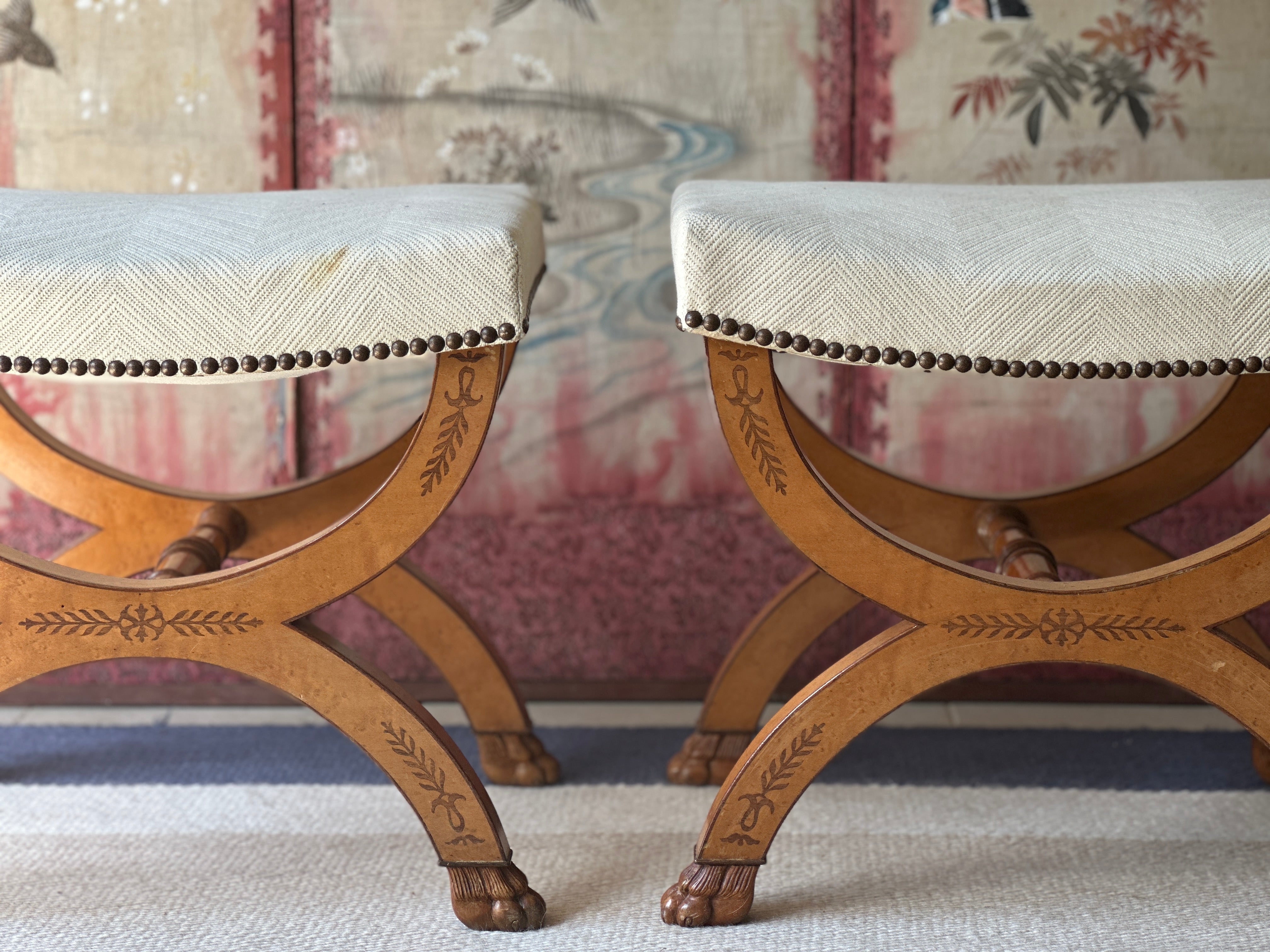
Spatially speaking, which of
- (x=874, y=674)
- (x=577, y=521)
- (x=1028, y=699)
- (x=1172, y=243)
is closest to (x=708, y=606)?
(x=577, y=521)

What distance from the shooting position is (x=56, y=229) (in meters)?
0.74

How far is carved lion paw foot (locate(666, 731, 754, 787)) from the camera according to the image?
40.6 inches

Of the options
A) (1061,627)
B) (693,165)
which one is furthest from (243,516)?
(1061,627)

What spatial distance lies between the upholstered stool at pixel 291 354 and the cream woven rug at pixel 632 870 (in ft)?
0.28

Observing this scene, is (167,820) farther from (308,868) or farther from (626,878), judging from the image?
(626,878)

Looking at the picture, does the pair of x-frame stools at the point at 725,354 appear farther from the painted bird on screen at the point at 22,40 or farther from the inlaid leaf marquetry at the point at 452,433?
the painted bird on screen at the point at 22,40

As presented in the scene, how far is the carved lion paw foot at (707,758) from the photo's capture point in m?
1.03

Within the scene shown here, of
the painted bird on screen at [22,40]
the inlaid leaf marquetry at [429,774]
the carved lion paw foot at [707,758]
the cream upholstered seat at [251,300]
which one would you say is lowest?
the carved lion paw foot at [707,758]

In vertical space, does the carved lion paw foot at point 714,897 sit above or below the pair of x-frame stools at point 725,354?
below

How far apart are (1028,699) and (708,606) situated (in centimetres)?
34

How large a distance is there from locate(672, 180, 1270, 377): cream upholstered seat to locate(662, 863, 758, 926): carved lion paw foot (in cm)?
36

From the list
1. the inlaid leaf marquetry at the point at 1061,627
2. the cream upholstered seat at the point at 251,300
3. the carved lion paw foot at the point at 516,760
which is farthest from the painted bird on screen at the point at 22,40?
the inlaid leaf marquetry at the point at 1061,627

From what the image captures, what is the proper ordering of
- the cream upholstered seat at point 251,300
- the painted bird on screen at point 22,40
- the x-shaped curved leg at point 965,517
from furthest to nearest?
the painted bird on screen at point 22,40, the x-shaped curved leg at point 965,517, the cream upholstered seat at point 251,300

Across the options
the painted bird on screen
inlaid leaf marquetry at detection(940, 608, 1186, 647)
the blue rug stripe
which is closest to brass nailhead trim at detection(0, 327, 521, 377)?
inlaid leaf marquetry at detection(940, 608, 1186, 647)
